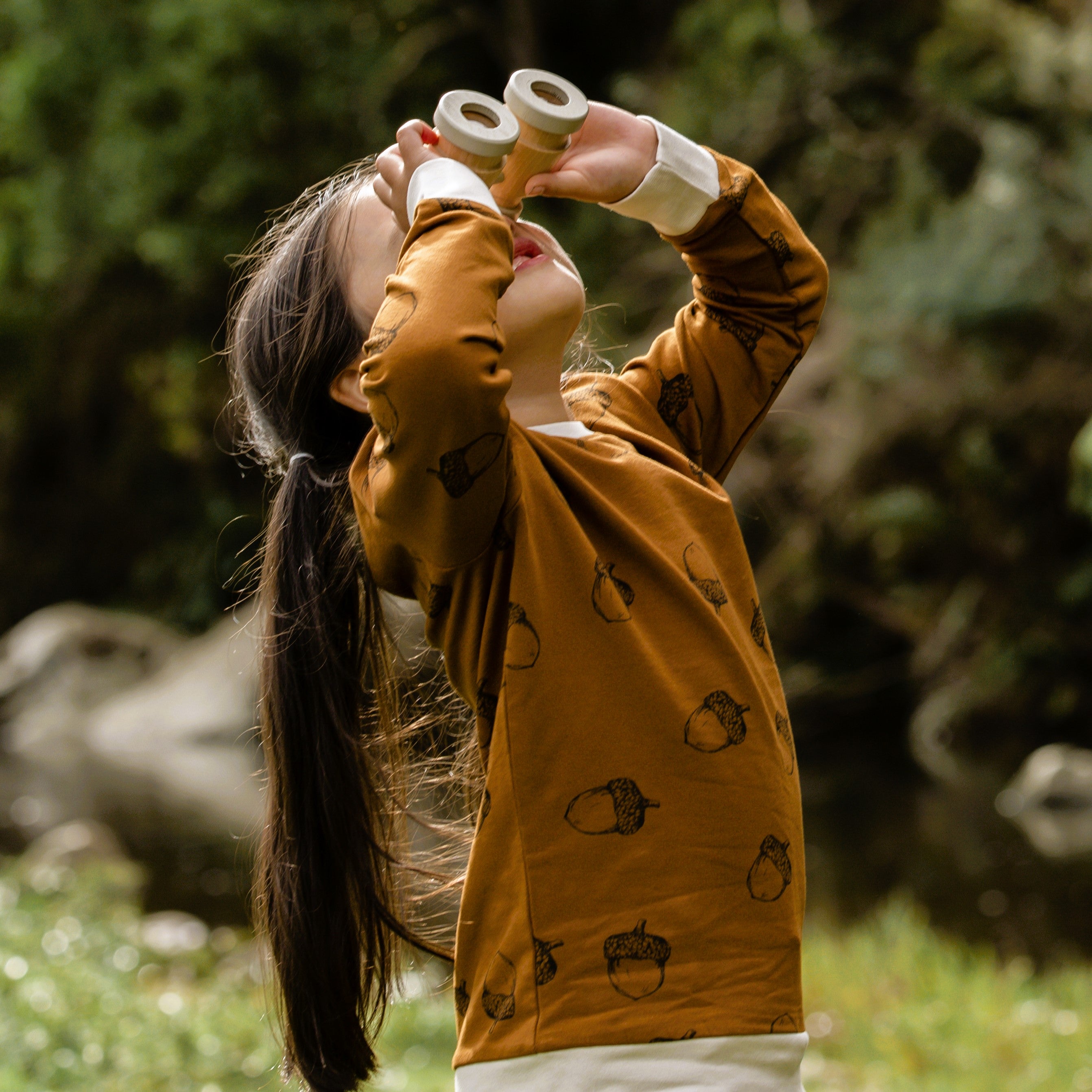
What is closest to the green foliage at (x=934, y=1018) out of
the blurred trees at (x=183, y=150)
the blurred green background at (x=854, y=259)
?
the blurred green background at (x=854, y=259)

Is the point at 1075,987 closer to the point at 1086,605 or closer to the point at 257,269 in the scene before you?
the point at 257,269

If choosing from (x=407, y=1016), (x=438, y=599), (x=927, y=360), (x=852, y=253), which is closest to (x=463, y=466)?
(x=438, y=599)

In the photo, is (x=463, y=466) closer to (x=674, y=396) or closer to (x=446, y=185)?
(x=446, y=185)

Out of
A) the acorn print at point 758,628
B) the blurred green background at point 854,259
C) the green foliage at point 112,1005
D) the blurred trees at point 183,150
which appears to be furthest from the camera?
the blurred trees at point 183,150

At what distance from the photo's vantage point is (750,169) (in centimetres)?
136

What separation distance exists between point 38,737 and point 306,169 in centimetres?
480

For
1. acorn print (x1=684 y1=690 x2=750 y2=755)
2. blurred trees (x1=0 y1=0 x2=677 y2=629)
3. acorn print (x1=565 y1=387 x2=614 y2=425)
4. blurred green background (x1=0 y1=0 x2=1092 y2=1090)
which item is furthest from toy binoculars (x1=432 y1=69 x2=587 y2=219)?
blurred trees (x1=0 y1=0 x2=677 y2=629)

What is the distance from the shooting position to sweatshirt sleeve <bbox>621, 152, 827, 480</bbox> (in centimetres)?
137

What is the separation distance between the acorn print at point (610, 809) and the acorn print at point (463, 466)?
264 mm

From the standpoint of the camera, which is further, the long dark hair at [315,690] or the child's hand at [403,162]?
the long dark hair at [315,690]

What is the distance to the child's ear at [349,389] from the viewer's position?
4.33 ft

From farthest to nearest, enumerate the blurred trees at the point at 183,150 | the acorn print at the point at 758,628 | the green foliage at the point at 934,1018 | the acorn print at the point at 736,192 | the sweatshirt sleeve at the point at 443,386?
the blurred trees at the point at 183,150 < the green foliage at the point at 934,1018 < the acorn print at the point at 736,192 < the acorn print at the point at 758,628 < the sweatshirt sleeve at the point at 443,386

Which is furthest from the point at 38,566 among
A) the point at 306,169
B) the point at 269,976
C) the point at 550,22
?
the point at 269,976

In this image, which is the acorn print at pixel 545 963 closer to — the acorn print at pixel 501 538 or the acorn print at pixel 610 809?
the acorn print at pixel 610 809
